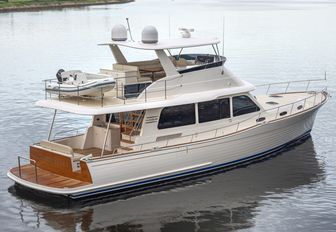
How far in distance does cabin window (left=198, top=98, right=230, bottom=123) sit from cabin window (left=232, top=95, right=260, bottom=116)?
1.27 feet

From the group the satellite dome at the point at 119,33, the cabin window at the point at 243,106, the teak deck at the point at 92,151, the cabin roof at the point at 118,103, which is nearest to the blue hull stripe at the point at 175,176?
the teak deck at the point at 92,151

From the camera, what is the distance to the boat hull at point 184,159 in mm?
20062

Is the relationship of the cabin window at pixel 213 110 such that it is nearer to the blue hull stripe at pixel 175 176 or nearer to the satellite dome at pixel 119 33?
the blue hull stripe at pixel 175 176

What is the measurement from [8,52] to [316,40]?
102ft

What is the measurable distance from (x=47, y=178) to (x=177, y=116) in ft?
16.3

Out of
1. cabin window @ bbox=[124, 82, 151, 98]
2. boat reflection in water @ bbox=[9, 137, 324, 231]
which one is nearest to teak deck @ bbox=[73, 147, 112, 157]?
boat reflection in water @ bbox=[9, 137, 324, 231]

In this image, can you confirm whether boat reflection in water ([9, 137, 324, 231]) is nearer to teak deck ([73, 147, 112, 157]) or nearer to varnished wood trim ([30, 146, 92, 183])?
varnished wood trim ([30, 146, 92, 183])

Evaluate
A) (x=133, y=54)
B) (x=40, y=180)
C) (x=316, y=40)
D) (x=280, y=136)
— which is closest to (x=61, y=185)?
(x=40, y=180)

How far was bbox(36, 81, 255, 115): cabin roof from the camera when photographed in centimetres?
2019

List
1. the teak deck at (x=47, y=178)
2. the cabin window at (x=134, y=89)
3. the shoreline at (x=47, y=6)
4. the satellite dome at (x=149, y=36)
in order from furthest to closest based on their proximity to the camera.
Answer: the shoreline at (x=47, y=6) → the satellite dome at (x=149, y=36) → the cabin window at (x=134, y=89) → the teak deck at (x=47, y=178)

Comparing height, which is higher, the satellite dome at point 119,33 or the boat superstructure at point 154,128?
the satellite dome at point 119,33

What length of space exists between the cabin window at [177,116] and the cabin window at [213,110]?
0.37m

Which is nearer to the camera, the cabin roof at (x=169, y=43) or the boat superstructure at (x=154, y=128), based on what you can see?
the boat superstructure at (x=154, y=128)

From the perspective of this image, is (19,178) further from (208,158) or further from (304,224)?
(304,224)
